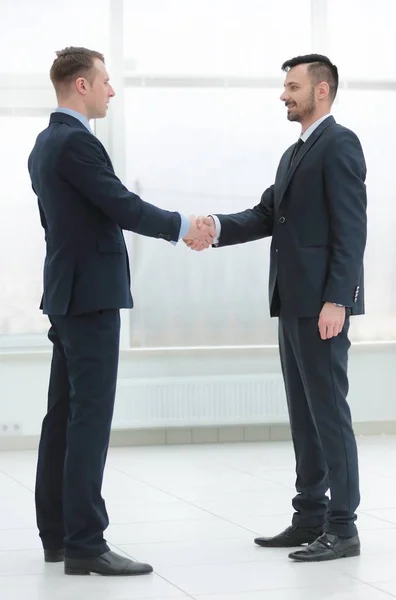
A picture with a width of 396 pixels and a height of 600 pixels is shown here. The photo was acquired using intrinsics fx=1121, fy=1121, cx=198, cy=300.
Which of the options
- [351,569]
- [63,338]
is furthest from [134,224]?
[351,569]

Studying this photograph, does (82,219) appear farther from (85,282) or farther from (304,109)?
(304,109)

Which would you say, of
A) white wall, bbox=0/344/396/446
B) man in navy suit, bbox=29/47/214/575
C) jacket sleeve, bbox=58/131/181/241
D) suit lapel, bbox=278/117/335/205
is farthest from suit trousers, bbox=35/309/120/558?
white wall, bbox=0/344/396/446

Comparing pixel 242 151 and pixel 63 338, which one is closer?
pixel 63 338

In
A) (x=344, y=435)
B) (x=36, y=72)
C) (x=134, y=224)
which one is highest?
(x=36, y=72)

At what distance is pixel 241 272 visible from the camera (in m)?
6.12

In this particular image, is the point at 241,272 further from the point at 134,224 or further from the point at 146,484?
the point at 134,224

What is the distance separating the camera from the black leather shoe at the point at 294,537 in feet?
11.3

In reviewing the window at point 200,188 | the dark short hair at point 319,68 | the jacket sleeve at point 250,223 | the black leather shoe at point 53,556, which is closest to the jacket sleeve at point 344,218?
the dark short hair at point 319,68

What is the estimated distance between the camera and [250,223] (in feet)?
12.0

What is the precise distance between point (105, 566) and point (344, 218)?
1.19 metres

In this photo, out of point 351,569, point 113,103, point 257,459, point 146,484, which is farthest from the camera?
point 113,103

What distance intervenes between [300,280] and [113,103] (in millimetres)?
2937

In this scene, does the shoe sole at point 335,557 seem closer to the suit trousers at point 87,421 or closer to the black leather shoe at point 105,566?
the black leather shoe at point 105,566

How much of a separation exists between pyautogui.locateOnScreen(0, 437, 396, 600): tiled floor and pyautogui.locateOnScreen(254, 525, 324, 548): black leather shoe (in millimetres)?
56
